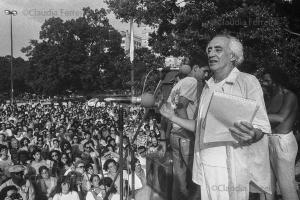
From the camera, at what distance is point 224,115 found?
7.75 ft

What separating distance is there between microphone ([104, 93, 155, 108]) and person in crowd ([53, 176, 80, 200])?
11.0ft

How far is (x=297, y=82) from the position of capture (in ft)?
27.3

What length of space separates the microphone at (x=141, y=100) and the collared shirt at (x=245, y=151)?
0.37 m

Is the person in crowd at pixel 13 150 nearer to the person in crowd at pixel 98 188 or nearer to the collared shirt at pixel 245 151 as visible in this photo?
the person in crowd at pixel 98 188

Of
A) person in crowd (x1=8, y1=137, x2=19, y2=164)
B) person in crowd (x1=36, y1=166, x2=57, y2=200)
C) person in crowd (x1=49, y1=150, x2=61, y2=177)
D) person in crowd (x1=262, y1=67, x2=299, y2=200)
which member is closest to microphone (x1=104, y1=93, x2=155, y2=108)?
person in crowd (x1=262, y1=67, x2=299, y2=200)

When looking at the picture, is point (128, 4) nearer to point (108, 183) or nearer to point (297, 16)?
point (297, 16)

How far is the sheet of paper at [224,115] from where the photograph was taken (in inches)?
91.6

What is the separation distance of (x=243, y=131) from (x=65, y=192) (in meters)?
4.74

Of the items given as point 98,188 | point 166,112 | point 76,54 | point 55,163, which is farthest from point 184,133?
point 76,54

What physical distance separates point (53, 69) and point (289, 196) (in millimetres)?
48237

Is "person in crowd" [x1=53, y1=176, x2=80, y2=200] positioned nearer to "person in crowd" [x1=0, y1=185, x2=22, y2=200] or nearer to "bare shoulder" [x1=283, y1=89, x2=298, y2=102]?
"person in crowd" [x1=0, y1=185, x2=22, y2=200]

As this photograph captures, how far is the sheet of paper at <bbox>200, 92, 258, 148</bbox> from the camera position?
2326mm

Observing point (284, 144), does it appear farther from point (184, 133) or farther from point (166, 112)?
point (166, 112)

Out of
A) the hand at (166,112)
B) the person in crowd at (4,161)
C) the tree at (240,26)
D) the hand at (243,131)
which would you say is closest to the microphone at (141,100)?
the hand at (166,112)
